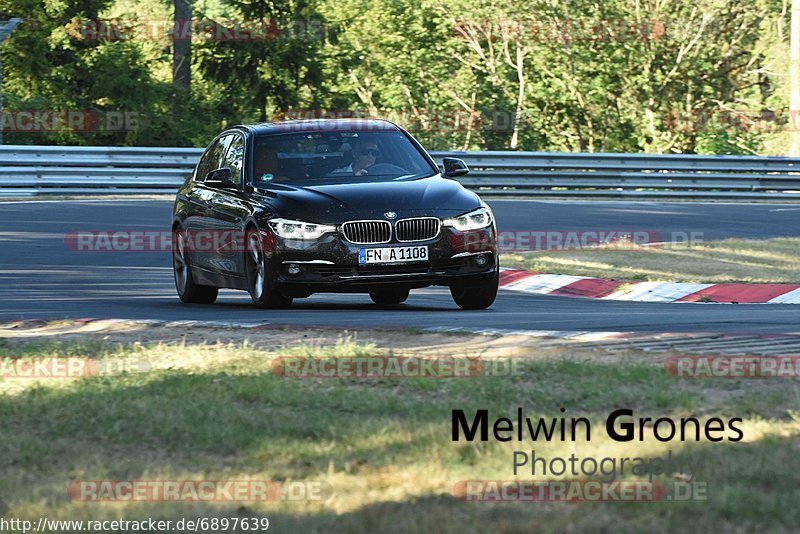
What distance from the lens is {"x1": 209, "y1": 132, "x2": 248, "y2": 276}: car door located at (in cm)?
1204

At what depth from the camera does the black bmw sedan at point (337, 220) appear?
11.2 metres

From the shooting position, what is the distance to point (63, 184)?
1095 inches

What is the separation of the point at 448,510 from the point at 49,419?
99.6 inches

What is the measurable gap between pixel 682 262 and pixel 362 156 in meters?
6.32

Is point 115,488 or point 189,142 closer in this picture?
point 115,488

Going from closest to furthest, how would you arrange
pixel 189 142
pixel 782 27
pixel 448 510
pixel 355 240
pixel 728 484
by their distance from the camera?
pixel 448 510
pixel 728 484
pixel 355 240
pixel 189 142
pixel 782 27

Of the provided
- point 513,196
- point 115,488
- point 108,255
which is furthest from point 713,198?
point 115,488

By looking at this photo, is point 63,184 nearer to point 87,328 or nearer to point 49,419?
point 87,328

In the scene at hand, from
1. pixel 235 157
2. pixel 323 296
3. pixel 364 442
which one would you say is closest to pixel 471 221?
pixel 235 157

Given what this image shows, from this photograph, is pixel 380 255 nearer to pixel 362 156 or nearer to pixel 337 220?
pixel 337 220

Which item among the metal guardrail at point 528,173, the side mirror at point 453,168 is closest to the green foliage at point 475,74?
the metal guardrail at point 528,173

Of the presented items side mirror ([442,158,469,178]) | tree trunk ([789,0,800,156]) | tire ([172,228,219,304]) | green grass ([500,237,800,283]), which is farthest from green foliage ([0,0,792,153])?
side mirror ([442,158,469,178])

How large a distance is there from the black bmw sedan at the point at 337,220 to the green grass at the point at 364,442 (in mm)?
2989

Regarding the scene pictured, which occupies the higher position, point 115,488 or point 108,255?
point 115,488
